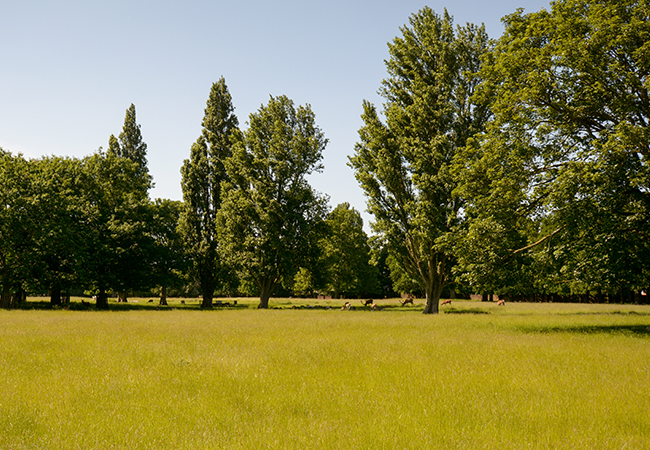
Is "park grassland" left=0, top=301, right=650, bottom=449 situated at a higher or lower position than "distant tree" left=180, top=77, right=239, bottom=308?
Result: lower

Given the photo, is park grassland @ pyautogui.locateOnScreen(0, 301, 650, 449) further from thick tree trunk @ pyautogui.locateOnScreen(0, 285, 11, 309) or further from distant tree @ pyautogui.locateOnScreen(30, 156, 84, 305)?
thick tree trunk @ pyautogui.locateOnScreen(0, 285, 11, 309)

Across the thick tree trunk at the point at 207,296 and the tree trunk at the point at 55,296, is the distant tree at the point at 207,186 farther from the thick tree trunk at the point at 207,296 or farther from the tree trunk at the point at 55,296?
the tree trunk at the point at 55,296

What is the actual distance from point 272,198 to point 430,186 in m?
17.9

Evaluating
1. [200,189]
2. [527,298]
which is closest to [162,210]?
[200,189]

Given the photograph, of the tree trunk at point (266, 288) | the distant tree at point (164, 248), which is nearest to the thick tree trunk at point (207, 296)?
the distant tree at point (164, 248)

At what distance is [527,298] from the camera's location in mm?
81688

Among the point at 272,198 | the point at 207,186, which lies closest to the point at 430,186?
the point at 272,198

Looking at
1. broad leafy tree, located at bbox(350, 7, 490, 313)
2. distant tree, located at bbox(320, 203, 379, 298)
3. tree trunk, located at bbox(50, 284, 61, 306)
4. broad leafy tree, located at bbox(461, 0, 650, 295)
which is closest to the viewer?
broad leafy tree, located at bbox(461, 0, 650, 295)

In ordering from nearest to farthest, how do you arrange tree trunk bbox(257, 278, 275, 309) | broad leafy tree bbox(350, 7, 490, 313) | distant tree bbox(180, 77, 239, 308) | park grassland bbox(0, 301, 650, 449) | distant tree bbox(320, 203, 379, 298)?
park grassland bbox(0, 301, 650, 449) < broad leafy tree bbox(350, 7, 490, 313) < tree trunk bbox(257, 278, 275, 309) < distant tree bbox(180, 77, 239, 308) < distant tree bbox(320, 203, 379, 298)

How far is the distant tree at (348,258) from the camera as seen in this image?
75.6 meters

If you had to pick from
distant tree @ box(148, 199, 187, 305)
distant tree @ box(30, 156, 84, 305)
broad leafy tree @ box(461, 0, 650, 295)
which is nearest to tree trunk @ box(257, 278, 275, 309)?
distant tree @ box(148, 199, 187, 305)

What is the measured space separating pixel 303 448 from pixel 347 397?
7.95ft

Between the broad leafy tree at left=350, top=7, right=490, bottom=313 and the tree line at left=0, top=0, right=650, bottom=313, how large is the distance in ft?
0.49

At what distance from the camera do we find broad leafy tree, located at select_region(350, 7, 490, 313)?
3022cm
